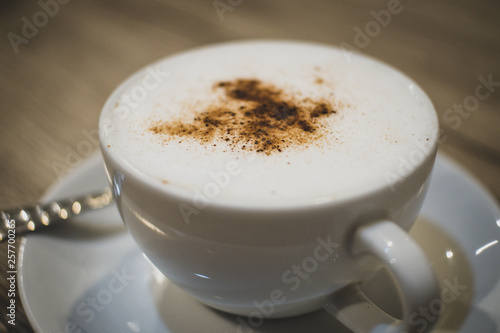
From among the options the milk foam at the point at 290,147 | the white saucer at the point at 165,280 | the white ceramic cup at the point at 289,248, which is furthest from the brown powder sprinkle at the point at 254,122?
the white saucer at the point at 165,280

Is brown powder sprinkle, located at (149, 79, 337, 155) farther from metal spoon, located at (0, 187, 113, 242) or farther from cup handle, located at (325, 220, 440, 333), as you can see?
metal spoon, located at (0, 187, 113, 242)

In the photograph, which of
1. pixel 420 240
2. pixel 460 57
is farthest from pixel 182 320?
pixel 460 57

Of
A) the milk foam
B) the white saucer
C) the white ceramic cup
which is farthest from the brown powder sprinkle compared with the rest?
the white saucer

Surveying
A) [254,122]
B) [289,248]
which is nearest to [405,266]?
[289,248]

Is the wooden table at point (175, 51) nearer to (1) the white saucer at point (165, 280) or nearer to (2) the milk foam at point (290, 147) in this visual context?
(1) the white saucer at point (165, 280)

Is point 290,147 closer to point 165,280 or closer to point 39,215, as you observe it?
point 165,280

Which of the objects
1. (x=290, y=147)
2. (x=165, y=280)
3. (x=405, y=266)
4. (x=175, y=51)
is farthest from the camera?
(x=175, y=51)
